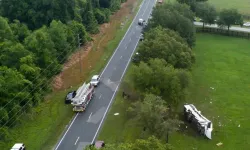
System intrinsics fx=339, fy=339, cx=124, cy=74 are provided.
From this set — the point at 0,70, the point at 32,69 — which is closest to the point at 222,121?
the point at 32,69

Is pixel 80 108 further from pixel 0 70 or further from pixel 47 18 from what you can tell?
pixel 47 18

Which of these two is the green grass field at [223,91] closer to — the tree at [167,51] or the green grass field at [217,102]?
the green grass field at [217,102]

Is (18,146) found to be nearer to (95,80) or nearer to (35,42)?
(95,80)

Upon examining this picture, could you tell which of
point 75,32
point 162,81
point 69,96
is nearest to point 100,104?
point 69,96

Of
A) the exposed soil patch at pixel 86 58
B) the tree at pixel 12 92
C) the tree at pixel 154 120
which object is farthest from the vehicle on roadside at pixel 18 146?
the exposed soil patch at pixel 86 58

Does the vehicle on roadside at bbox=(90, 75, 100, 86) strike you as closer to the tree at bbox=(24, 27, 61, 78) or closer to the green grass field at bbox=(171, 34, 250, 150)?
the tree at bbox=(24, 27, 61, 78)

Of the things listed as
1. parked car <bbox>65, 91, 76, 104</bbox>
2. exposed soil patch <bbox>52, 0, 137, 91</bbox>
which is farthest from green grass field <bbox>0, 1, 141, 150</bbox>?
exposed soil patch <bbox>52, 0, 137, 91</bbox>
